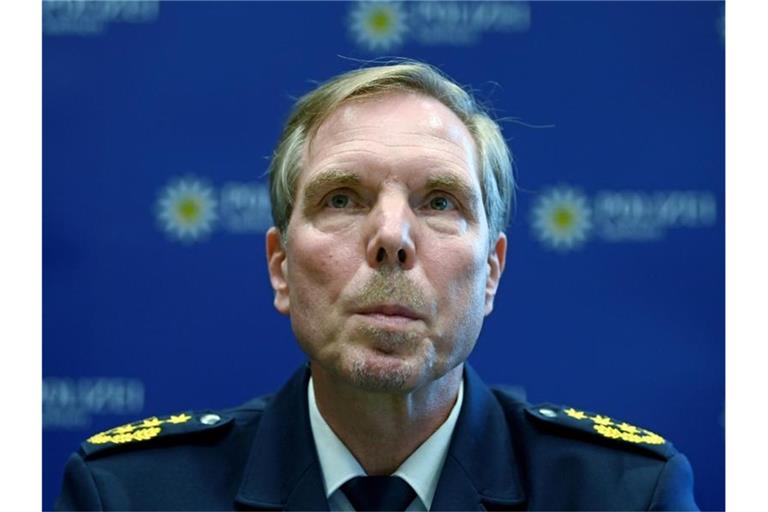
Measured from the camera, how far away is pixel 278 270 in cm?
227

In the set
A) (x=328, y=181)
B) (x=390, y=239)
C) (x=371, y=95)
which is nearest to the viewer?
(x=390, y=239)

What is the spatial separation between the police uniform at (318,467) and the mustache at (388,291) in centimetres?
39

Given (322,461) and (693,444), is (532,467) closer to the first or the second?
(322,461)

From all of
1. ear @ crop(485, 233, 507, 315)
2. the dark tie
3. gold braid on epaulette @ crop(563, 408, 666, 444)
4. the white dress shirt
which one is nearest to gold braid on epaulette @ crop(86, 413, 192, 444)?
the white dress shirt

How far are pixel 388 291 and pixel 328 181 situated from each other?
292mm

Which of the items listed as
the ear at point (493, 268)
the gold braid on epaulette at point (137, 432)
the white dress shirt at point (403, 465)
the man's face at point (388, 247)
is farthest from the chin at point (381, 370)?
the gold braid on epaulette at point (137, 432)

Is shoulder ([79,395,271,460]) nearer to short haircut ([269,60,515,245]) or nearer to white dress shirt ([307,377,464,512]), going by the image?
white dress shirt ([307,377,464,512])

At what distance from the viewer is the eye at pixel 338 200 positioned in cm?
206

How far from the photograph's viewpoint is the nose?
1.92 metres

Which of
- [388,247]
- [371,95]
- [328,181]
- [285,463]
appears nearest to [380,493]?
[285,463]

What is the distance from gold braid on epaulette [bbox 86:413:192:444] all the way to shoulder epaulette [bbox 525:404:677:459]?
0.86 metres

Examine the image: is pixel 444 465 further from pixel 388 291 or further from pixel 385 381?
pixel 388 291

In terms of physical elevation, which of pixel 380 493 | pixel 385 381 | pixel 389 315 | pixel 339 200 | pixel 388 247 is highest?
pixel 339 200

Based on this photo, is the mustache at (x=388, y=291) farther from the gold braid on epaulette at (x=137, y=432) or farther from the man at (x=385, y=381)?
the gold braid on epaulette at (x=137, y=432)
